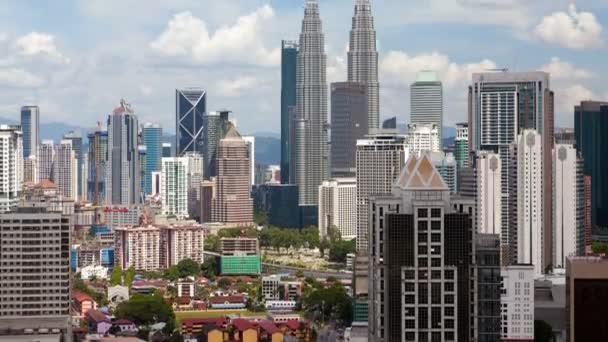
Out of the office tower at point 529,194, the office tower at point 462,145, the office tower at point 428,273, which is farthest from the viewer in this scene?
the office tower at point 462,145

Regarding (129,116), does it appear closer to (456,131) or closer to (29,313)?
(456,131)

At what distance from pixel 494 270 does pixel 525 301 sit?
466 centimetres

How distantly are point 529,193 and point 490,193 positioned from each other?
78 centimetres

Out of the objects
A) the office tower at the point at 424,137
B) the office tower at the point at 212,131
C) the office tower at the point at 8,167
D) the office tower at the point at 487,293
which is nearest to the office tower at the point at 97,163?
the office tower at the point at 212,131

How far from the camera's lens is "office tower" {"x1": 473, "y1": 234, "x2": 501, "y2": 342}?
12.7 meters

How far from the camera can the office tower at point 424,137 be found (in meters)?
36.8

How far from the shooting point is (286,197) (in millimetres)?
43156

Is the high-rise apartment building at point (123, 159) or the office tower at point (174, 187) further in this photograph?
the high-rise apartment building at point (123, 159)

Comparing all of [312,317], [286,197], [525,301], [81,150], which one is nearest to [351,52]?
[286,197]

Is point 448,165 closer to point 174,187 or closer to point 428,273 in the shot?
point 428,273

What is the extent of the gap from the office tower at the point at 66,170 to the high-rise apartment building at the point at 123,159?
1.18m

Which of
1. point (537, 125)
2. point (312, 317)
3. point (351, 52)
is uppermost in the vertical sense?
point (351, 52)

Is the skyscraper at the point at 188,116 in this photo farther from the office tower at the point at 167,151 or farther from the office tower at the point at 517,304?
the office tower at the point at 517,304

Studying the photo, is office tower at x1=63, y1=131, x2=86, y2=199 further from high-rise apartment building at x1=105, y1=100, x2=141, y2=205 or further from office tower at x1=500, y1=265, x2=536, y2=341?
office tower at x1=500, y1=265, x2=536, y2=341
